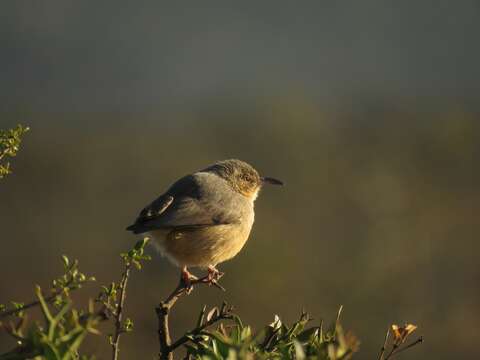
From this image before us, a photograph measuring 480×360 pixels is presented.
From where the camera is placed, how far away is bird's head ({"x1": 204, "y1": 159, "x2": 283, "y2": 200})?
211 inches

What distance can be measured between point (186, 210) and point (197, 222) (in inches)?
4.7

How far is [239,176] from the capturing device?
5461 mm

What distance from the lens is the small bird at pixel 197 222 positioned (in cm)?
440

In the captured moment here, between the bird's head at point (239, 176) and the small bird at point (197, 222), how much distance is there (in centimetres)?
13

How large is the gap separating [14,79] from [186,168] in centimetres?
1967

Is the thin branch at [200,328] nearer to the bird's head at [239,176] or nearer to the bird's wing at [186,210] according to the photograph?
the bird's wing at [186,210]

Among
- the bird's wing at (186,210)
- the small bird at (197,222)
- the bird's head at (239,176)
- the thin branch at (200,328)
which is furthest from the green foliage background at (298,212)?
the thin branch at (200,328)

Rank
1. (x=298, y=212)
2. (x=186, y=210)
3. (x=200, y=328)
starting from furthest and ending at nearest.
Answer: (x=298, y=212) < (x=186, y=210) < (x=200, y=328)

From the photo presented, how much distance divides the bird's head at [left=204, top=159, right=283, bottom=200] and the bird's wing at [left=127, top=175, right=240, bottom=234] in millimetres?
396

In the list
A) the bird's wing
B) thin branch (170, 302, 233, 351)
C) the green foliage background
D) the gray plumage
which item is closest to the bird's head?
the gray plumage

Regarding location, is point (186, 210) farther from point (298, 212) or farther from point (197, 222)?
point (298, 212)

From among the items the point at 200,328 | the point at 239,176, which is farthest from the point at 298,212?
the point at 200,328

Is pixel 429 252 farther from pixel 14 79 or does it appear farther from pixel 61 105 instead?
pixel 14 79

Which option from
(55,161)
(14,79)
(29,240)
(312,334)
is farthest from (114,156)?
(14,79)
